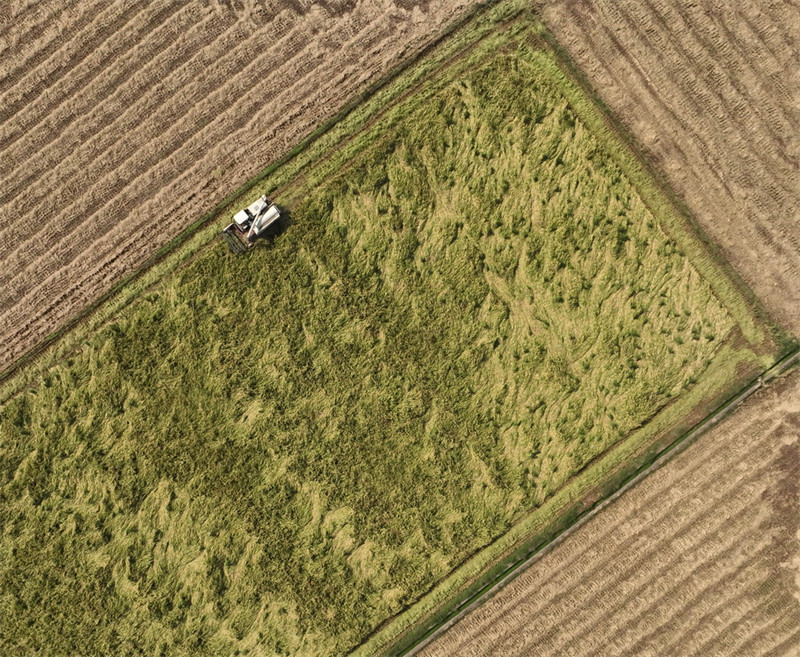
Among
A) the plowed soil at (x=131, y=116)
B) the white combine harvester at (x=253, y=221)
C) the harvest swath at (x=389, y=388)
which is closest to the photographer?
the white combine harvester at (x=253, y=221)

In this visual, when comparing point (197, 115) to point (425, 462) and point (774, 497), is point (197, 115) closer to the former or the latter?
point (425, 462)

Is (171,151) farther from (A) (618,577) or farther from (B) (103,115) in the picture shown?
(A) (618,577)

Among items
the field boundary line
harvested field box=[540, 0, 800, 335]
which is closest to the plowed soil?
harvested field box=[540, 0, 800, 335]

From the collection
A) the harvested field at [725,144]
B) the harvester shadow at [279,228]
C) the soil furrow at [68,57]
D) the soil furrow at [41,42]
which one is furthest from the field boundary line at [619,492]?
the soil furrow at [41,42]

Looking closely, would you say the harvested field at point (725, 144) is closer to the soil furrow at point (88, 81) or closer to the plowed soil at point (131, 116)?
the plowed soil at point (131, 116)

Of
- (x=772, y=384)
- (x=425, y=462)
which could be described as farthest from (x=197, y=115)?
(x=772, y=384)

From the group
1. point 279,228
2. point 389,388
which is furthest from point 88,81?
point 389,388
